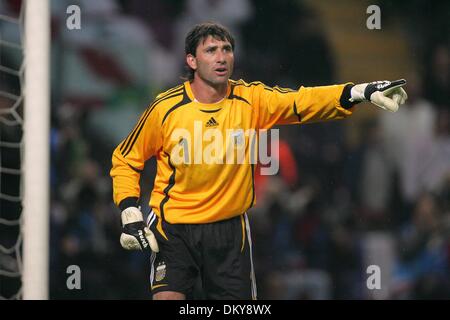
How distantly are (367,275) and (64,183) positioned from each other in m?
2.47

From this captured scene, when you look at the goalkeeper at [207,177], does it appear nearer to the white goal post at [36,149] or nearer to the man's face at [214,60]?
the man's face at [214,60]

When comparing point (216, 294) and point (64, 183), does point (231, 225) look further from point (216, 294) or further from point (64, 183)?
point (64, 183)

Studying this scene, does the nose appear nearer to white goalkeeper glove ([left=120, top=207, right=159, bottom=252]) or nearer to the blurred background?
white goalkeeper glove ([left=120, top=207, right=159, bottom=252])

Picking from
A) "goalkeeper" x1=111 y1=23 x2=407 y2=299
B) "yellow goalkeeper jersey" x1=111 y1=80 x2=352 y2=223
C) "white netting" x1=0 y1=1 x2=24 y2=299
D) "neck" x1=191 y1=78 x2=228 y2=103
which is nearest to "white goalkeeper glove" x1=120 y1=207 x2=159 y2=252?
"goalkeeper" x1=111 y1=23 x2=407 y2=299

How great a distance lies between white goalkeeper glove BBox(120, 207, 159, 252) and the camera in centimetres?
568

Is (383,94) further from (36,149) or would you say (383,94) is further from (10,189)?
(10,189)

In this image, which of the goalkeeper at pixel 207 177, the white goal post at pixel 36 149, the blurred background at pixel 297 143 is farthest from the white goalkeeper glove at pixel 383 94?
the blurred background at pixel 297 143

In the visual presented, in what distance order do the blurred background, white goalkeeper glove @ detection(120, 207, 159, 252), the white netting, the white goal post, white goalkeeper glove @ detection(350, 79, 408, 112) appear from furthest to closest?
the blurred background
the white netting
the white goal post
white goalkeeper glove @ detection(120, 207, 159, 252)
white goalkeeper glove @ detection(350, 79, 408, 112)

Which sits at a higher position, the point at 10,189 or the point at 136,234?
the point at 10,189

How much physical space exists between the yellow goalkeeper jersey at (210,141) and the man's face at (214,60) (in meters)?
0.12

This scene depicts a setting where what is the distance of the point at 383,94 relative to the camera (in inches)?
220

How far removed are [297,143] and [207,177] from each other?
4085mm

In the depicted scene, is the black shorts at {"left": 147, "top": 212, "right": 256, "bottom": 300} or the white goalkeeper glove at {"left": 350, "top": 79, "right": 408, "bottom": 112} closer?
the white goalkeeper glove at {"left": 350, "top": 79, "right": 408, "bottom": 112}

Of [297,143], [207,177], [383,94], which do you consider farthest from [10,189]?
[297,143]
